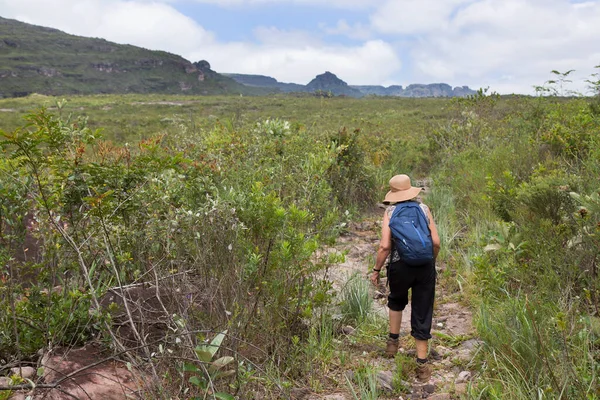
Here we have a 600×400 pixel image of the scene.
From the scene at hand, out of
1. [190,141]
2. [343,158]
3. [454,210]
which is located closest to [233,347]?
[190,141]

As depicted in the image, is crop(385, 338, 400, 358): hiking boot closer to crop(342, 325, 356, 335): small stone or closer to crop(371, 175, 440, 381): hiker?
crop(371, 175, 440, 381): hiker

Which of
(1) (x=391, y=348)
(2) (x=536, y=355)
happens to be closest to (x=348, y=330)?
(1) (x=391, y=348)

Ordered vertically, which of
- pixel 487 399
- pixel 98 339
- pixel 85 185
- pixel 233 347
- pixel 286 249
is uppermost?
pixel 85 185

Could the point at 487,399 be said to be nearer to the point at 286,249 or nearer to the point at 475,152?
the point at 286,249

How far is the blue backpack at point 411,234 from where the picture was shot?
11.3 ft

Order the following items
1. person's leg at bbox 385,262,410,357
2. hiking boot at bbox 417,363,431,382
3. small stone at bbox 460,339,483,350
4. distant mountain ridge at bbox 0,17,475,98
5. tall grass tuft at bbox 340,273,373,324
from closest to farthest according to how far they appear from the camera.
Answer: hiking boot at bbox 417,363,431,382 < person's leg at bbox 385,262,410,357 < small stone at bbox 460,339,483,350 < tall grass tuft at bbox 340,273,373,324 < distant mountain ridge at bbox 0,17,475,98

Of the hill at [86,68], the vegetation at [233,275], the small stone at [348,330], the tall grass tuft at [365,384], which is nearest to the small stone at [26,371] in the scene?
the vegetation at [233,275]

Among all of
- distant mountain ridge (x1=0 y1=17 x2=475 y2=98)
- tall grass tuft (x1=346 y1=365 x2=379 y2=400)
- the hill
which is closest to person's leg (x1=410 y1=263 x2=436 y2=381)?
Answer: tall grass tuft (x1=346 y1=365 x2=379 y2=400)

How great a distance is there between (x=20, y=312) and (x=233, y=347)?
1570mm

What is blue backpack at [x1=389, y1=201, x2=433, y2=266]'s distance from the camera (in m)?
3.43

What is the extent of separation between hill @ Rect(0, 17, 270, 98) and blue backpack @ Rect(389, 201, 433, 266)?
10234 cm

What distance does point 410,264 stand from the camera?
136 inches

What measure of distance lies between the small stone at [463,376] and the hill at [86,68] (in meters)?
103

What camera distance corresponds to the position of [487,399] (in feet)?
9.12
